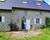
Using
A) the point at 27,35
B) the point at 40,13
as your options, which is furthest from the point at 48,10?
the point at 27,35

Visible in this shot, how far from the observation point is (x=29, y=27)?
20.4 ft

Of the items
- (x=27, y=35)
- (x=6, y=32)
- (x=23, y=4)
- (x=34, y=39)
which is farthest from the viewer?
(x=23, y=4)

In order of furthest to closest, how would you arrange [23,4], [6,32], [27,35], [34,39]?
[23,4]
[6,32]
[27,35]
[34,39]

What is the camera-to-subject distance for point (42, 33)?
5.70 meters

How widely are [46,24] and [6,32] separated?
1215mm

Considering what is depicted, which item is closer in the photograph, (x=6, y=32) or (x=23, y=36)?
(x=23, y=36)

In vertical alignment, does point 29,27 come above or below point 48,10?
below

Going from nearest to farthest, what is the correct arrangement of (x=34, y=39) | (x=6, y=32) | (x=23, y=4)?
(x=34, y=39) → (x=6, y=32) → (x=23, y=4)

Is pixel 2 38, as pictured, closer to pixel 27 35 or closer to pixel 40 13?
pixel 27 35

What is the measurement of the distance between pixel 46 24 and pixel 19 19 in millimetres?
815

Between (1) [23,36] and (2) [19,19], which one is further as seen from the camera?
(2) [19,19]

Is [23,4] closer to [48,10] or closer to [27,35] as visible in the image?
[48,10]

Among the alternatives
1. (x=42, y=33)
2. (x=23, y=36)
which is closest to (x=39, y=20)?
(x=42, y=33)

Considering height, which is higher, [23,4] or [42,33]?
[23,4]
